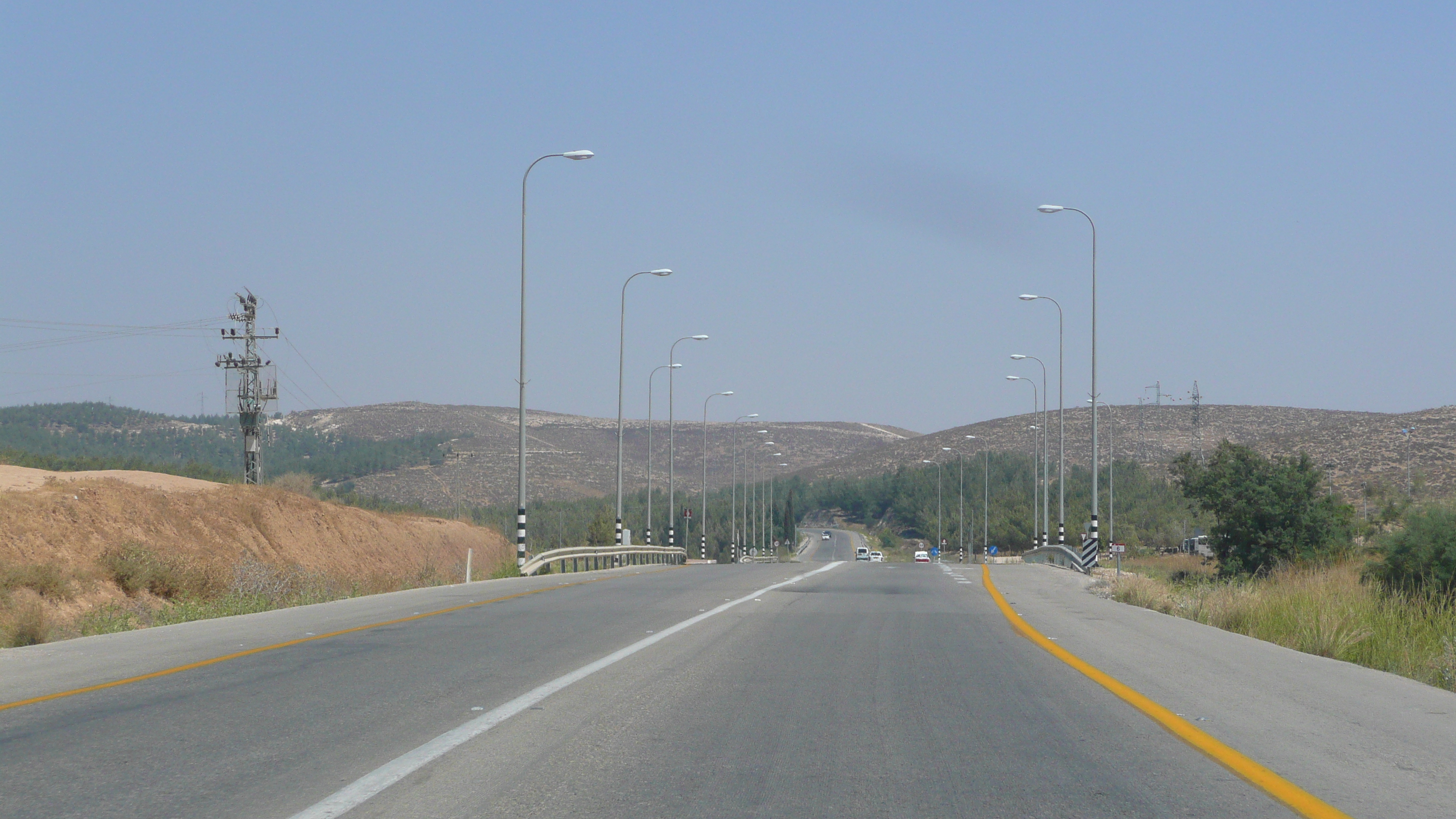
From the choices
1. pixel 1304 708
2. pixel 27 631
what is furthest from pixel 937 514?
pixel 1304 708

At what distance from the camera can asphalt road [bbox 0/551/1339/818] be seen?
6.22 m

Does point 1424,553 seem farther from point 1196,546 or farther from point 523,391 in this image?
point 1196,546

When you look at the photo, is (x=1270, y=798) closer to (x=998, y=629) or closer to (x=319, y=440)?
(x=998, y=629)

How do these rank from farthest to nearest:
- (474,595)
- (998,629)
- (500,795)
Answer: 1. (474,595)
2. (998,629)
3. (500,795)

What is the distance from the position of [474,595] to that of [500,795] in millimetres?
16537

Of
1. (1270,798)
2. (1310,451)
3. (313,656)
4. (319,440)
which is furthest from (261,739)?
(319,440)

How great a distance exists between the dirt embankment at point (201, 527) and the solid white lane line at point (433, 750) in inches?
661

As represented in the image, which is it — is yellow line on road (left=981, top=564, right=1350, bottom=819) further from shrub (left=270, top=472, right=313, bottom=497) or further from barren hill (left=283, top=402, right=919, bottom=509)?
barren hill (left=283, top=402, right=919, bottom=509)

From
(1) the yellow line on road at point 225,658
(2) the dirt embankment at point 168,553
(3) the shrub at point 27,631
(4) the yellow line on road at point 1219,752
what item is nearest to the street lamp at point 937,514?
(2) the dirt embankment at point 168,553

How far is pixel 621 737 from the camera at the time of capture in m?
7.92

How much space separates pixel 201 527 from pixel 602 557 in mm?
13253

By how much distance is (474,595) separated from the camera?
22.4m

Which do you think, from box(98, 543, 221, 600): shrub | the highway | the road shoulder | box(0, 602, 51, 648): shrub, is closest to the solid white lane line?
the highway

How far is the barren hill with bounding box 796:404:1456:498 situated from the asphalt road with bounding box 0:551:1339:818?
81.5 m
